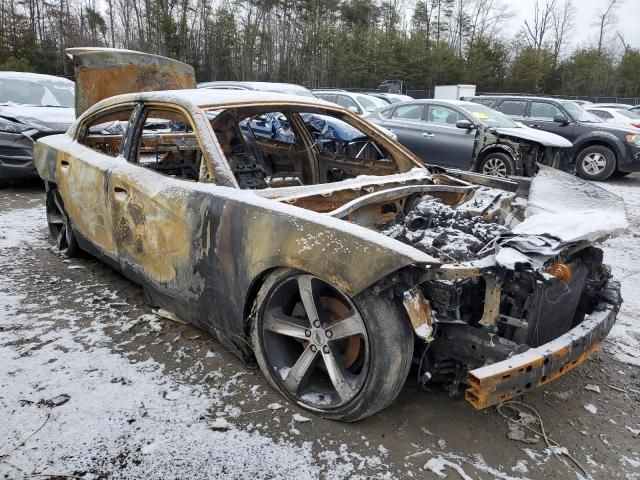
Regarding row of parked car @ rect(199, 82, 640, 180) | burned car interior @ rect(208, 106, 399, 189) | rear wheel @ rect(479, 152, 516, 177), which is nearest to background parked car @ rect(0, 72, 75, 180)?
burned car interior @ rect(208, 106, 399, 189)

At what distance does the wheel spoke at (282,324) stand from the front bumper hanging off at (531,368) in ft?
2.81

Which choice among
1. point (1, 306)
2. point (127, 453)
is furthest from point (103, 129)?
point (127, 453)

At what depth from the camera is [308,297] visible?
2.37 metres

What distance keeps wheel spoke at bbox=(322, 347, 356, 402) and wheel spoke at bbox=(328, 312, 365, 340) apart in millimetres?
99

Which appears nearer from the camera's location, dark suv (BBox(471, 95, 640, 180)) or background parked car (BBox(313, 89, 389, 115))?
dark suv (BBox(471, 95, 640, 180))

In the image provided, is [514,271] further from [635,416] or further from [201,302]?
[201,302]

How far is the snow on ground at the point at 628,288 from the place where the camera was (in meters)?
3.24

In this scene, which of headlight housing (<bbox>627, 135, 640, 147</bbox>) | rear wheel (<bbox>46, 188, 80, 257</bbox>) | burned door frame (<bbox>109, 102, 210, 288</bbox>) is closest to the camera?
burned door frame (<bbox>109, 102, 210, 288</bbox>)

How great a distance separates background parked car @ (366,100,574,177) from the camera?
8.55 m

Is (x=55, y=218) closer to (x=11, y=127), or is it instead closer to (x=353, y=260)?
(x=11, y=127)

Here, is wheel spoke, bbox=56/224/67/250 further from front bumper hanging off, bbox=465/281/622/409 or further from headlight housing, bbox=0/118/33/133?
front bumper hanging off, bbox=465/281/622/409

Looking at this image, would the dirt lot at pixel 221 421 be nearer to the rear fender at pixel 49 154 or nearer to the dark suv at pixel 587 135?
the rear fender at pixel 49 154

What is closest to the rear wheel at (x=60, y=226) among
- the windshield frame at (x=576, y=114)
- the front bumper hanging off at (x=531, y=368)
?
the front bumper hanging off at (x=531, y=368)

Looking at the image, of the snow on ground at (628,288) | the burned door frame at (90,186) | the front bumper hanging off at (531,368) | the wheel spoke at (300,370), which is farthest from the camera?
the burned door frame at (90,186)
